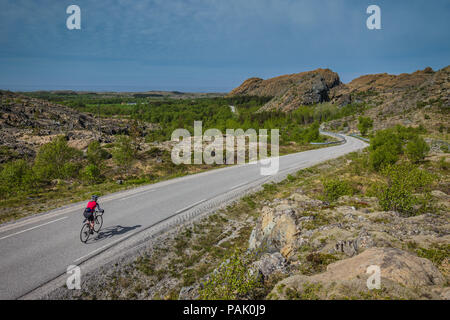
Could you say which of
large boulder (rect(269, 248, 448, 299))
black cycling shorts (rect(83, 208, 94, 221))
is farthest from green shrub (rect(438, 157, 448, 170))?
black cycling shorts (rect(83, 208, 94, 221))

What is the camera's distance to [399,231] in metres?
8.56

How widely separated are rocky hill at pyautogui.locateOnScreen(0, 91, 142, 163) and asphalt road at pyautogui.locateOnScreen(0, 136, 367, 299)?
181ft

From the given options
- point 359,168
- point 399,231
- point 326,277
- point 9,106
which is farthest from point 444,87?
point 9,106

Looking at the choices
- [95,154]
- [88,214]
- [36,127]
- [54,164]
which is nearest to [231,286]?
[88,214]

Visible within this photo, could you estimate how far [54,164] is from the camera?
33.9 m

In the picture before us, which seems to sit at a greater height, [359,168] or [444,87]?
[444,87]

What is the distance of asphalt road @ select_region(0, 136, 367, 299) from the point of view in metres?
7.92

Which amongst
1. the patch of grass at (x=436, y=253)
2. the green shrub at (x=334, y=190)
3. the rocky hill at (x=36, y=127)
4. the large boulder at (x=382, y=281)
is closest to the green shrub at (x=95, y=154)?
the rocky hill at (x=36, y=127)

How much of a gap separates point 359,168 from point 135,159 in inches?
1446

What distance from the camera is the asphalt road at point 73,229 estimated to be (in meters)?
7.92

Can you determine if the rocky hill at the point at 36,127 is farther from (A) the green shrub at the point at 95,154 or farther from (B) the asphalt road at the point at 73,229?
(B) the asphalt road at the point at 73,229

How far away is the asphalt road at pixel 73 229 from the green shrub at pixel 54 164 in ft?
65.4

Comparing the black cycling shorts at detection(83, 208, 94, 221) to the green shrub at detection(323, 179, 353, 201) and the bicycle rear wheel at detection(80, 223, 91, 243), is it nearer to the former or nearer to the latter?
the bicycle rear wheel at detection(80, 223, 91, 243)

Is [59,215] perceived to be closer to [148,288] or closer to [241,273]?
[148,288]
